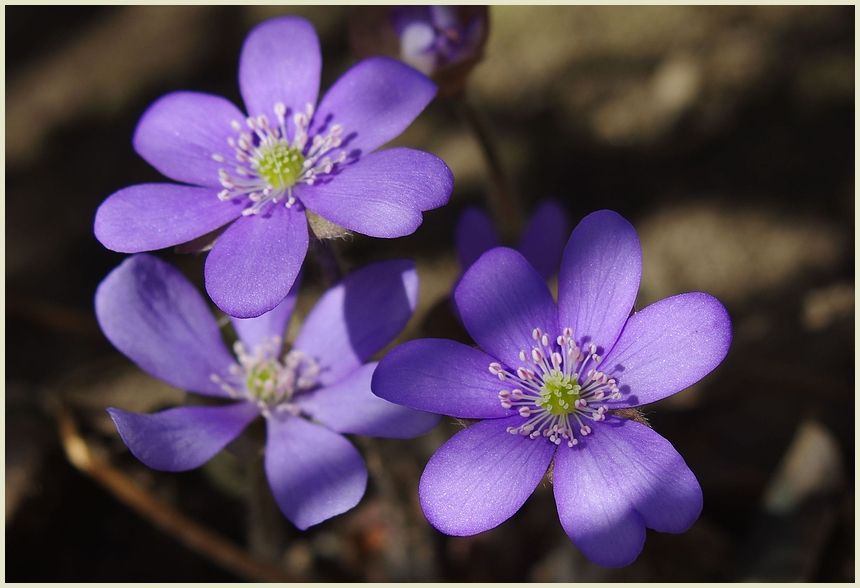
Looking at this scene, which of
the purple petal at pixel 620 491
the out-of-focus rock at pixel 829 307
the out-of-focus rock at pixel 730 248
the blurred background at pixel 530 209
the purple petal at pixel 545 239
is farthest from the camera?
the out-of-focus rock at pixel 730 248

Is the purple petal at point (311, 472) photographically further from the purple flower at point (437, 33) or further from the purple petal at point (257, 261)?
the purple flower at point (437, 33)

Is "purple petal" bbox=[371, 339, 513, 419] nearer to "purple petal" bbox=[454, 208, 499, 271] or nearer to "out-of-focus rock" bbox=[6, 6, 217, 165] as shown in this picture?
"purple petal" bbox=[454, 208, 499, 271]

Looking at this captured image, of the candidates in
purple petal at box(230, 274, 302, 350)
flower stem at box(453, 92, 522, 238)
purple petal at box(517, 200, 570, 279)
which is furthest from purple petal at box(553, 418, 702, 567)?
flower stem at box(453, 92, 522, 238)

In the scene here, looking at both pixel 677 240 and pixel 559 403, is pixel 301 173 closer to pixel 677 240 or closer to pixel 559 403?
pixel 559 403

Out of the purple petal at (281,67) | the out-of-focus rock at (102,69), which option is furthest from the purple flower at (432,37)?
the out-of-focus rock at (102,69)

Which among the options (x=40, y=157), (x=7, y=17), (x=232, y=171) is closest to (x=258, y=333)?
(x=232, y=171)

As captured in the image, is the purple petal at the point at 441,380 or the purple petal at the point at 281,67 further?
the purple petal at the point at 281,67

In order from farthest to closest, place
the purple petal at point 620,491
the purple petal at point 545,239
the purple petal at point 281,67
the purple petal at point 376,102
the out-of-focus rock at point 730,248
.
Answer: the out-of-focus rock at point 730,248
the purple petal at point 545,239
the purple petal at point 281,67
the purple petal at point 376,102
the purple petal at point 620,491

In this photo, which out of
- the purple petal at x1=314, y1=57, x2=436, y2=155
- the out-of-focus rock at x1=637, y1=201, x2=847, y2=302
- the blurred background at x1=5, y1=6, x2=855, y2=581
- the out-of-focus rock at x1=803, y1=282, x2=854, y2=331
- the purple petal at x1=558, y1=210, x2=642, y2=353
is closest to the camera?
the purple petal at x1=558, y1=210, x2=642, y2=353
